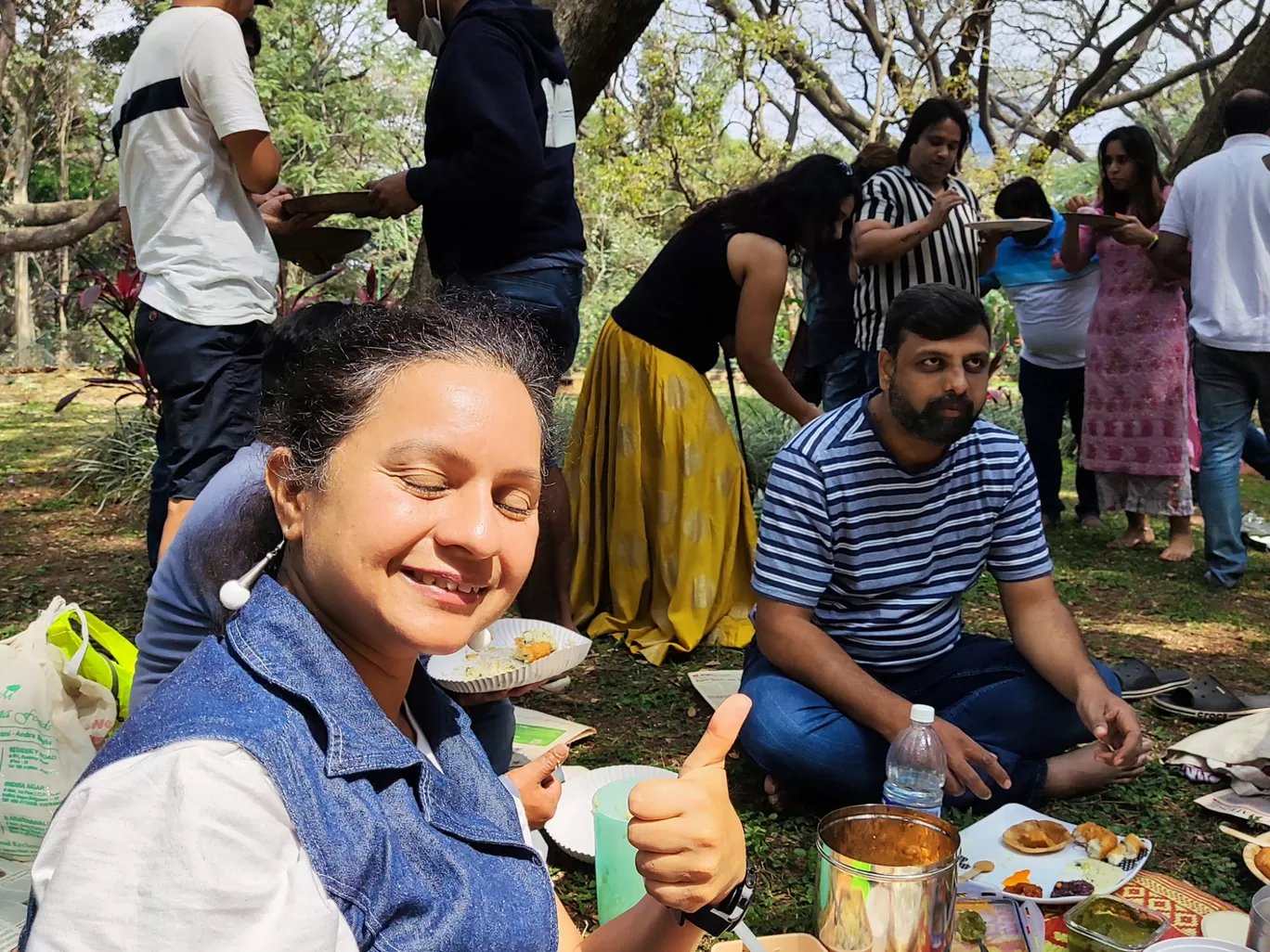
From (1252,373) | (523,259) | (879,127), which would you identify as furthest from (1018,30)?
(523,259)

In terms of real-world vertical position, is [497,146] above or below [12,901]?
above

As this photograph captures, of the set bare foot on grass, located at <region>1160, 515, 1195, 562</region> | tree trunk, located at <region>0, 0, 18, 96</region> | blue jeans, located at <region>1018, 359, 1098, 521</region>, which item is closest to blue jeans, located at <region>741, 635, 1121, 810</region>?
bare foot on grass, located at <region>1160, 515, 1195, 562</region>

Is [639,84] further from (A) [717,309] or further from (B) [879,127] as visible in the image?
(A) [717,309]

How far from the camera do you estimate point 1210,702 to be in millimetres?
3090

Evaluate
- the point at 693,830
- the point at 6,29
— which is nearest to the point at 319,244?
the point at 693,830

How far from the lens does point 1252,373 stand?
436 centimetres

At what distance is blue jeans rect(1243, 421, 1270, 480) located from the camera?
5.63m

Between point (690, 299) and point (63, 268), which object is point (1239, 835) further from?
point (63, 268)

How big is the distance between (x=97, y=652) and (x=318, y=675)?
1.69 m

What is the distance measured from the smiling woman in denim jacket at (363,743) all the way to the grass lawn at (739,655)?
1.12 metres

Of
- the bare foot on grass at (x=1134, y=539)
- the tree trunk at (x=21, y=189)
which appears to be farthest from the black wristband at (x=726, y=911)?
the tree trunk at (x=21, y=189)

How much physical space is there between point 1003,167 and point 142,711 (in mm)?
11400

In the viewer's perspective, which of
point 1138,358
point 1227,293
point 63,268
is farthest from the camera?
point 63,268

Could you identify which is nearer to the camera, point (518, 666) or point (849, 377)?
point (518, 666)
